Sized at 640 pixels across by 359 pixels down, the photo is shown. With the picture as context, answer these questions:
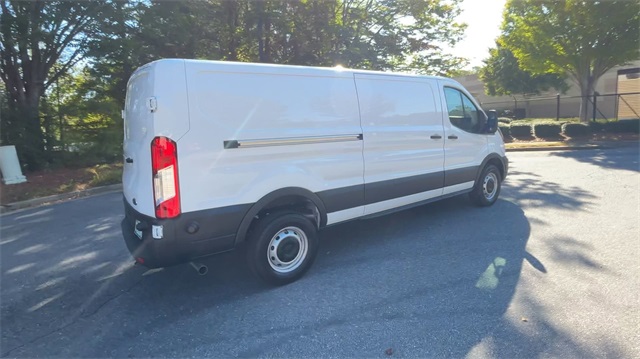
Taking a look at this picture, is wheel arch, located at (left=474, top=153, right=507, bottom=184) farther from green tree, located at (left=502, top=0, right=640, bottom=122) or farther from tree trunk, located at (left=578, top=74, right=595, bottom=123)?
tree trunk, located at (left=578, top=74, right=595, bottom=123)

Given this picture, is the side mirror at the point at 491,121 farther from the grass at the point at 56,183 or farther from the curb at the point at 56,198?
the grass at the point at 56,183

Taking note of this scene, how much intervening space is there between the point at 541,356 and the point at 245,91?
3.11m

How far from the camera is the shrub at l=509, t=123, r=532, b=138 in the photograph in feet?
58.8

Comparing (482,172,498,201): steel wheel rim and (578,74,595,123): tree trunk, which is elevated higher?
(578,74,595,123): tree trunk

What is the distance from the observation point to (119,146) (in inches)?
549

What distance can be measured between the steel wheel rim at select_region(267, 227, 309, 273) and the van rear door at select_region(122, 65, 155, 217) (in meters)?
1.16

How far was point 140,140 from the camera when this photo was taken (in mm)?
3463

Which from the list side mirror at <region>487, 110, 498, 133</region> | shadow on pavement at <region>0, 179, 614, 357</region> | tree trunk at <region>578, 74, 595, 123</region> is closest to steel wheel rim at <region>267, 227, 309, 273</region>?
shadow on pavement at <region>0, 179, 614, 357</region>

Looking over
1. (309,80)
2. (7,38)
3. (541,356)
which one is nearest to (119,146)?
(7,38)

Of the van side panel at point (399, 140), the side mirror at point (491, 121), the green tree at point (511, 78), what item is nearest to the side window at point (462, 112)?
the side mirror at point (491, 121)

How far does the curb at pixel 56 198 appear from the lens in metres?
8.46

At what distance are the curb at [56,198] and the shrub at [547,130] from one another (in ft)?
55.5

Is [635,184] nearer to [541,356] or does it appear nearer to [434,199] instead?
[434,199]

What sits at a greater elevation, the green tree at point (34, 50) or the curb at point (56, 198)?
the green tree at point (34, 50)
